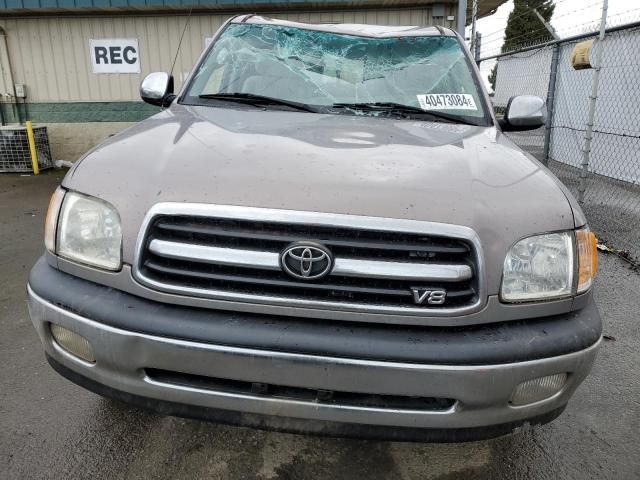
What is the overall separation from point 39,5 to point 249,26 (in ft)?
23.2

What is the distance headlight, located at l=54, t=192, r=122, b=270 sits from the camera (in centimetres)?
174

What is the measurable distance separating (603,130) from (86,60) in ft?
30.3

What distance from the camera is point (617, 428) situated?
8.06 ft

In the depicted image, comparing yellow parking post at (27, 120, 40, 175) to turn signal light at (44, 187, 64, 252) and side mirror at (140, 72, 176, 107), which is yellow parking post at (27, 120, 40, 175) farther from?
turn signal light at (44, 187, 64, 252)

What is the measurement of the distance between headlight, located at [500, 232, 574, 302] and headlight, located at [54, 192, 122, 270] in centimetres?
130

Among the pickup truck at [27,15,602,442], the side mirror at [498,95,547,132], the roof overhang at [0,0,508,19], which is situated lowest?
the pickup truck at [27,15,602,442]

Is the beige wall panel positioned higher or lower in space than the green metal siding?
higher

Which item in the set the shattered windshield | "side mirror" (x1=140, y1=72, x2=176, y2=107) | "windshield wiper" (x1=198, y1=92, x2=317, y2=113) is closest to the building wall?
the shattered windshield

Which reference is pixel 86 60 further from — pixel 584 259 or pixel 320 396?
pixel 584 259

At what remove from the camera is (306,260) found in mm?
1583

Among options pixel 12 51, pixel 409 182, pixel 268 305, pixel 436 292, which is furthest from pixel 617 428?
pixel 12 51

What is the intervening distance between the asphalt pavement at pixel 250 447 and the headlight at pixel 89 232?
0.93 meters

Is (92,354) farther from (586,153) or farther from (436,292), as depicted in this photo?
(586,153)

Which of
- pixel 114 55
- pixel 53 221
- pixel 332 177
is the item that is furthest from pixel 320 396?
pixel 114 55
